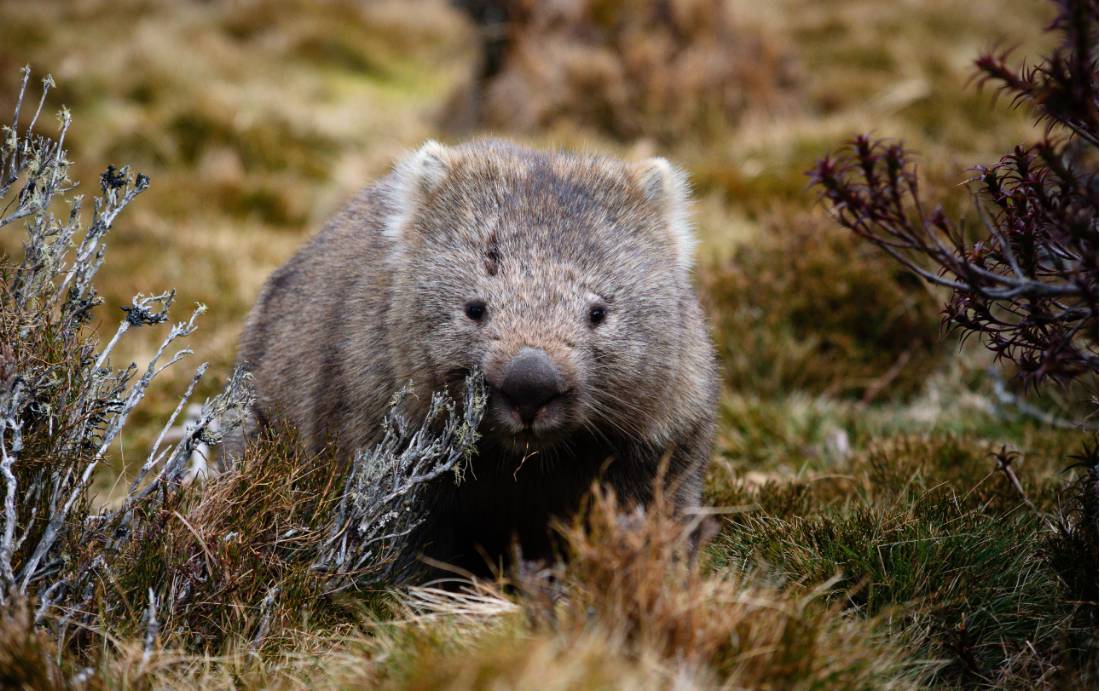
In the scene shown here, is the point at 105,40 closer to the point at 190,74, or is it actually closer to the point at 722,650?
the point at 190,74

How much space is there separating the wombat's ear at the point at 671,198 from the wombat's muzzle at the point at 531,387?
3.33 feet

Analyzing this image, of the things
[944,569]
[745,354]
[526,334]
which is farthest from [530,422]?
[745,354]

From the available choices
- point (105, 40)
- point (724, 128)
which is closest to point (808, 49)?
point (724, 128)

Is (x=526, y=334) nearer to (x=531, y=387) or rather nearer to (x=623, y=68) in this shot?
(x=531, y=387)

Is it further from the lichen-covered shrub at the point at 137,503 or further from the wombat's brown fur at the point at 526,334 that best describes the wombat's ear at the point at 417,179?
the lichen-covered shrub at the point at 137,503

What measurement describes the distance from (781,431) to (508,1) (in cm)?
669

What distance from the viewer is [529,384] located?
9.39ft

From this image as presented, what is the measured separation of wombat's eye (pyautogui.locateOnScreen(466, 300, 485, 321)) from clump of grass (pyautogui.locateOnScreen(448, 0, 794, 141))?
664 centimetres

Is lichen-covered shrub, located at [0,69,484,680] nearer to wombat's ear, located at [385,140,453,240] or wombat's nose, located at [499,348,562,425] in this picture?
wombat's nose, located at [499,348,562,425]

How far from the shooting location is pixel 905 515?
3314mm

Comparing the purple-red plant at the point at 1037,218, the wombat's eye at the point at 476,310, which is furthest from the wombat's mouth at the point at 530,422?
the purple-red plant at the point at 1037,218

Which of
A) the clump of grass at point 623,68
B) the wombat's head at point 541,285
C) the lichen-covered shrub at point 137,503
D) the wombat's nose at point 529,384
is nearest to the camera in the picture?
the lichen-covered shrub at point 137,503

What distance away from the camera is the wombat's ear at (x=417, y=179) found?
3.68m

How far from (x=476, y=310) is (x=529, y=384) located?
1.43 feet
